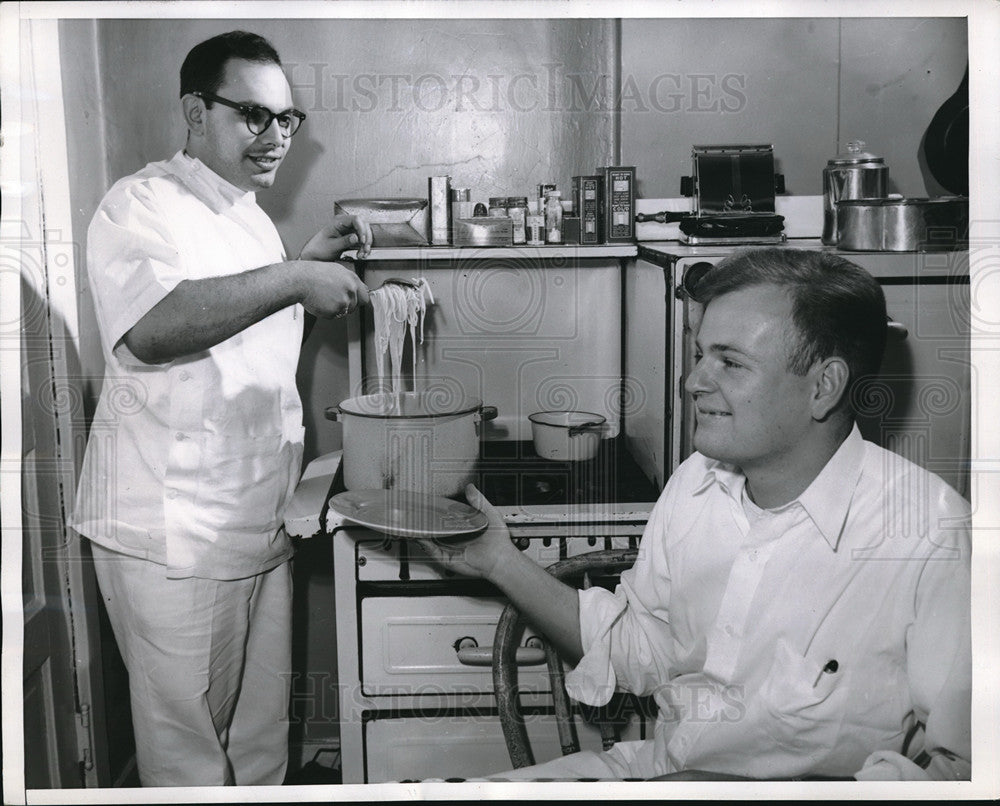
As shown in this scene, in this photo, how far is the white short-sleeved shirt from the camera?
152cm

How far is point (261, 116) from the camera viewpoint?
61.8 inches

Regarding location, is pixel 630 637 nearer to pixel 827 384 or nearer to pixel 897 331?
pixel 827 384

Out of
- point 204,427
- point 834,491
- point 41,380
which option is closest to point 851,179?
point 834,491

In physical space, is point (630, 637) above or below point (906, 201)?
below

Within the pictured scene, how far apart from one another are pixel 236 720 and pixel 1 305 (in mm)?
825

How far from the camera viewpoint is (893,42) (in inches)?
62.7

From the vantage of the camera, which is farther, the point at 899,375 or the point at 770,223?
the point at 770,223

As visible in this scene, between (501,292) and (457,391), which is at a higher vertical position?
(501,292)

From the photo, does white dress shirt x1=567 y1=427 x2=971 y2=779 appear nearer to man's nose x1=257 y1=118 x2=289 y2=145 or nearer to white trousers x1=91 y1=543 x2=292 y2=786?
white trousers x1=91 y1=543 x2=292 y2=786

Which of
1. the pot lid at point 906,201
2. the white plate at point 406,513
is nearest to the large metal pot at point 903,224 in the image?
the pot lid at point 906,201

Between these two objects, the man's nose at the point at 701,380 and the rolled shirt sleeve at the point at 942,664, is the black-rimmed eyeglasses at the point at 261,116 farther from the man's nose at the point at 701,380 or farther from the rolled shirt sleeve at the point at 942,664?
the rolled shirt sleeve at the point at 942,664

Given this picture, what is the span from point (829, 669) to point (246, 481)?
3.35 ft

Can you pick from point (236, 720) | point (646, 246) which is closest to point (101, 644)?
point (236, 720)

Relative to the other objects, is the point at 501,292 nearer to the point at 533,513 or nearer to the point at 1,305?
the point at 533,513
